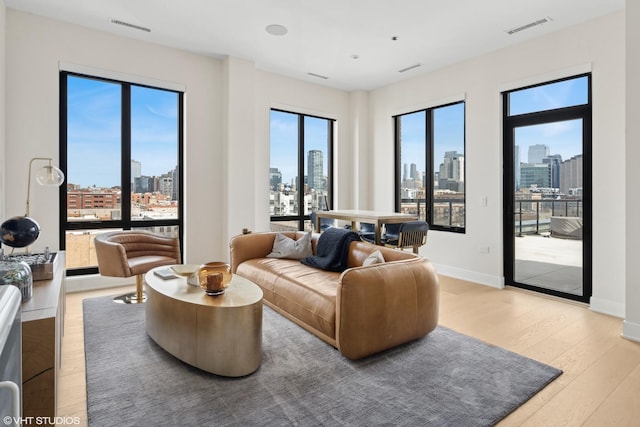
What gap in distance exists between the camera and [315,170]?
647 centimetres

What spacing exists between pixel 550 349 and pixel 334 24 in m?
3.77

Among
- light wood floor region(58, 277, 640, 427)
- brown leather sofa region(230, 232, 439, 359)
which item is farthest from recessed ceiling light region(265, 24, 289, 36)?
light wood floor region(58, 277, 640, 427)

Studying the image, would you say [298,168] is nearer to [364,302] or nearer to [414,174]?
[414,174]

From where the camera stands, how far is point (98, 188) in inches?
176

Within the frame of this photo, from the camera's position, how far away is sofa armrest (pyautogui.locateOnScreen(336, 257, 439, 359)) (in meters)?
2.45

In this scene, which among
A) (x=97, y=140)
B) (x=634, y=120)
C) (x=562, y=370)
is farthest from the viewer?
(x=97, y=140)

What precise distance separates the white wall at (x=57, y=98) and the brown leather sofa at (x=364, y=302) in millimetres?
2078

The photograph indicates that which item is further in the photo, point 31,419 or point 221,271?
point 221,271

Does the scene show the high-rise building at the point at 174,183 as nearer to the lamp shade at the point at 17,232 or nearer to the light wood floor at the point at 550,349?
the light wood floor at the point at 550,349

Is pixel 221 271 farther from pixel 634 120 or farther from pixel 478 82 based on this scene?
pixel 478 82

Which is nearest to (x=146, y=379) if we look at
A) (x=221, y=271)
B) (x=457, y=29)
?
(x=221, y=271)

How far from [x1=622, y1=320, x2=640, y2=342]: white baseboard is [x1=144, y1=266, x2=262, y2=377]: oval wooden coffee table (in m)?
3.02

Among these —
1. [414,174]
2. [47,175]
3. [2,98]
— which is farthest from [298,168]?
[2,98]

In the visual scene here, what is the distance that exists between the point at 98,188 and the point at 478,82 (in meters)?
5.09
